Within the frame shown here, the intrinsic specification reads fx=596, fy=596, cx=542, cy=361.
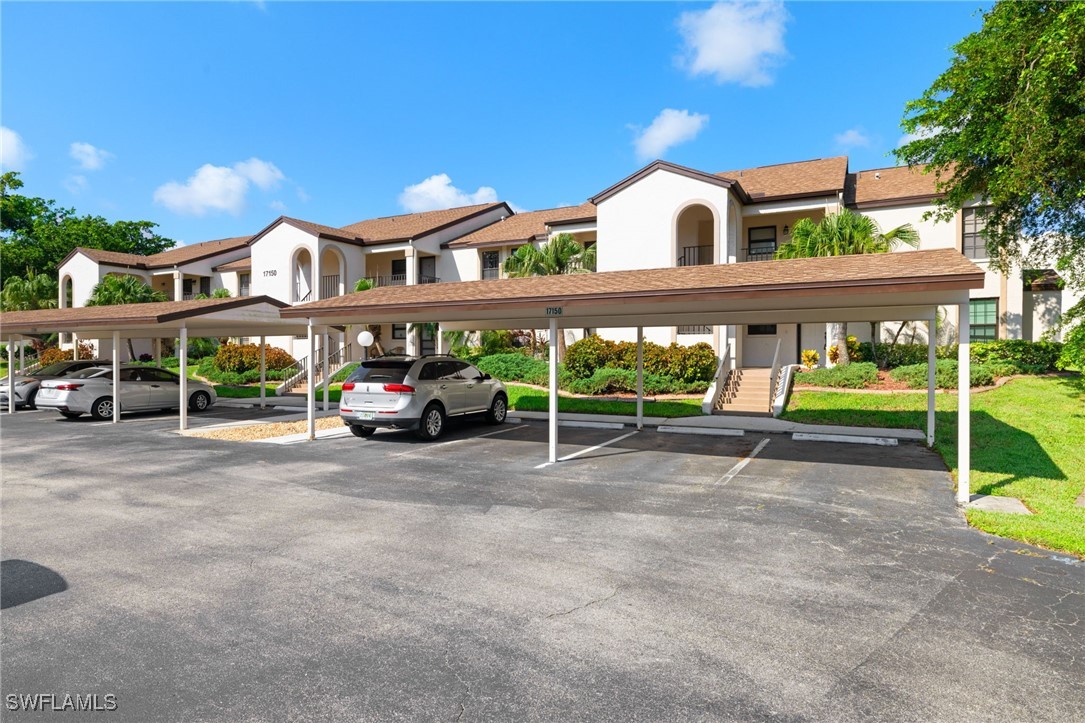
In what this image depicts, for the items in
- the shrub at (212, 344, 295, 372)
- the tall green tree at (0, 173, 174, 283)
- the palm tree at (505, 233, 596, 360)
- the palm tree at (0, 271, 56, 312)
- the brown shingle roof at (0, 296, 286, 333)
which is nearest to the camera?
the brown shingle roof at (0, 296, 286, 333)

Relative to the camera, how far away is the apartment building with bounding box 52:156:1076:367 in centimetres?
2155

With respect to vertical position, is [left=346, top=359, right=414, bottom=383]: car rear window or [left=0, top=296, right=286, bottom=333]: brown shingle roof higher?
[left=0, top=296, right=286, bottom=333]: brown shingle roof

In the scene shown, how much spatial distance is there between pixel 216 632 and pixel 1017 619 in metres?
5.66

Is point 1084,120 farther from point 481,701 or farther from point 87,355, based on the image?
point 87,355

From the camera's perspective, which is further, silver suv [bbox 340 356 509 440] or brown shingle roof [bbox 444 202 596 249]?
brown shingle roof [bbox 444 202 596 249]

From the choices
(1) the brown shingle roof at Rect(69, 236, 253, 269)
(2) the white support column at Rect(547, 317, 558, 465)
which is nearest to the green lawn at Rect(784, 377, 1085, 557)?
(2) the white support column at Rect(547, 317, 558, 465)

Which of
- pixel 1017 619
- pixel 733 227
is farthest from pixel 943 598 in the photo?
pixel 733 227

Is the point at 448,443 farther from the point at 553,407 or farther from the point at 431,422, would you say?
the point at 553,407

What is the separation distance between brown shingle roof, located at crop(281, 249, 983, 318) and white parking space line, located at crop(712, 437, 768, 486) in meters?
2.78

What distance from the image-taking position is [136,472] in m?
9.49

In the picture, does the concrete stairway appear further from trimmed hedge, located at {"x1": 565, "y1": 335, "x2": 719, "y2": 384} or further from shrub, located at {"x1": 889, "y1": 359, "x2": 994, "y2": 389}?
shrub, located at {"x1": 889, "y1": 359, "x2": 994, "y2": 389}

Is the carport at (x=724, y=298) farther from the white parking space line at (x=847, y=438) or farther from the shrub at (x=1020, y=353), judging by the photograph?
the shrub at (x=1020, y=353)

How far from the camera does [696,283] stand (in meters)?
9.20

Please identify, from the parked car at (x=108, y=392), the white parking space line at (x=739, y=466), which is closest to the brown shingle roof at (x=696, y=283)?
the white parking space line at (x=739, y=466)
